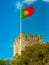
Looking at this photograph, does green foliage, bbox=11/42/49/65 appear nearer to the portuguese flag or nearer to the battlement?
the portuguese flag

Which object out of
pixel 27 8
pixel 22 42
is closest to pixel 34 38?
pixel 22 42

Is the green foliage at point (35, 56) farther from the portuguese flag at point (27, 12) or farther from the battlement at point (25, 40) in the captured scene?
the battlement at point (25, 40)

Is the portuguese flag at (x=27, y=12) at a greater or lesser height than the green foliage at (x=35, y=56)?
greater

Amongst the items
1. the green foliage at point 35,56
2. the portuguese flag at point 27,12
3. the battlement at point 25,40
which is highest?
the battlement at point 25,40

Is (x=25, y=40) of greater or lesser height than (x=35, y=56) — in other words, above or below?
above

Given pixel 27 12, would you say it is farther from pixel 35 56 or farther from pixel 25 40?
pixel 25 40

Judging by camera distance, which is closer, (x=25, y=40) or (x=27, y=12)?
(x=27, y=12)

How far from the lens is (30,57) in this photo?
136 feet

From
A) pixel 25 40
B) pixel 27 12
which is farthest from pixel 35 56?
pixel 25 40

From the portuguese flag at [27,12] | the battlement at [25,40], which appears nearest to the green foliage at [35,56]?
the portuguese flag at [27,12]

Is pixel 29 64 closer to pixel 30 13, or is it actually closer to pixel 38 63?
pixel 38 63

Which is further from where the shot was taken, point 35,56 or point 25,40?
point 25,40

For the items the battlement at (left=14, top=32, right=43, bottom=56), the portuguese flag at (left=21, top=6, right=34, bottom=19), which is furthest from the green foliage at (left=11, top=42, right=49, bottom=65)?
the battlement at (left=14, top=32, right=43, bottom=56)

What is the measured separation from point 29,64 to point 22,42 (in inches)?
640
